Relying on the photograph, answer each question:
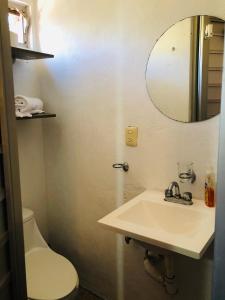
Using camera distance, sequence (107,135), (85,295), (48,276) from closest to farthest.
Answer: (48,276) → (107,135) → (85,295)

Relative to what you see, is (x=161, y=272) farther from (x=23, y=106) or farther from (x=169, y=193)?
(x=23, y=106)

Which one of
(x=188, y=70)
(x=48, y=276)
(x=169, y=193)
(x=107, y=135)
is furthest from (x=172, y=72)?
(x=48, y=276)

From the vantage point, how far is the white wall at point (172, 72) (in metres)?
1.40

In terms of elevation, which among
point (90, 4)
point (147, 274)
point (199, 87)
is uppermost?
point (90, 4)

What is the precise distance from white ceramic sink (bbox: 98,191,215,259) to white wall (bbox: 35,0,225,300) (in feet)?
0.49

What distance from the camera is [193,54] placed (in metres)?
1.39

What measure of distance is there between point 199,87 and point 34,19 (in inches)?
56.9

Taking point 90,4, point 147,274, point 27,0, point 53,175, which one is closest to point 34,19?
point 27,0

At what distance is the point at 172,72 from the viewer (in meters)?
1.47

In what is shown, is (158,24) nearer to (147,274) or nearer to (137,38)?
(137,38)

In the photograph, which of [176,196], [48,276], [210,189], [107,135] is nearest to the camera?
[210,189]

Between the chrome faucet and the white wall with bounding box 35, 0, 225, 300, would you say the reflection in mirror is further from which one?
the chrome faucet

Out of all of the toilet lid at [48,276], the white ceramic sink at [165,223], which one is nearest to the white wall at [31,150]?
the toilet lid at [48,276]

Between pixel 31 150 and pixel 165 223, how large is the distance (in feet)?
4.11
